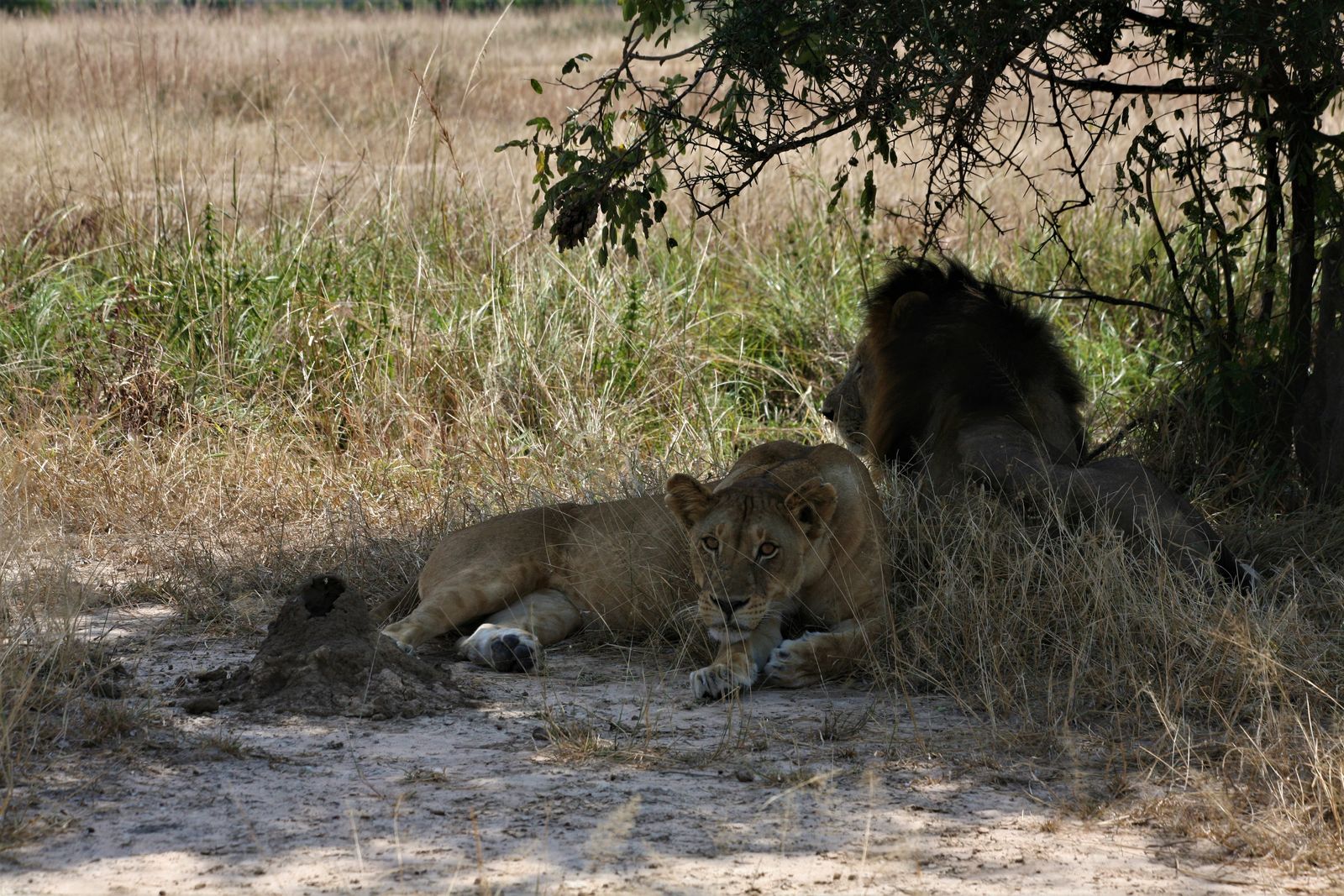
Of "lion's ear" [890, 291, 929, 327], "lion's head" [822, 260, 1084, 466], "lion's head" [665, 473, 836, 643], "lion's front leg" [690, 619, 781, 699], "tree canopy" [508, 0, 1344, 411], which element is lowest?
"lion's front leg" [690, 619, 781, 699]

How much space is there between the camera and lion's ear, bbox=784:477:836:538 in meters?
4.60

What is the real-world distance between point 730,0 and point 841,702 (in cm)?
274

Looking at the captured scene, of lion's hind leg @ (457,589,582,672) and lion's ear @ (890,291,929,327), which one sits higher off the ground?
lion's ear @ (890,291,929,327)

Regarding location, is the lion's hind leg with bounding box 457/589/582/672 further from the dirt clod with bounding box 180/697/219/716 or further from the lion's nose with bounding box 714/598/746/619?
the dirt clod with bounding box 180/697/219/716

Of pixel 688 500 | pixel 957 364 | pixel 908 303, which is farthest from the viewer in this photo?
pixel 908 303

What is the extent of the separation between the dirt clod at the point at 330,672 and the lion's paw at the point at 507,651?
12.1 inches

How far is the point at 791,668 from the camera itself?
4523 millimetres

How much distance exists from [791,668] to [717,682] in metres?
0.25

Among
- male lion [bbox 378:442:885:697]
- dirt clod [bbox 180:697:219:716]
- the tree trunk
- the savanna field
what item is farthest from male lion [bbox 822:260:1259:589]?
dirt clod [bbox 180:697:219:716]

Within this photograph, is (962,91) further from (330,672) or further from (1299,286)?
(330,672)

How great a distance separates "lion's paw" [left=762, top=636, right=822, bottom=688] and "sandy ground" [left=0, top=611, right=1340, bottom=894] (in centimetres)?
14

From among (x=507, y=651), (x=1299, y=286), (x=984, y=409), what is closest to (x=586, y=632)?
(x=507, y=651)

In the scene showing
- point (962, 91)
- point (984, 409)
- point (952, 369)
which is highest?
point (962, 91)

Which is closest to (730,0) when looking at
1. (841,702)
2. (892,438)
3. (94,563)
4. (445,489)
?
(892,438)
